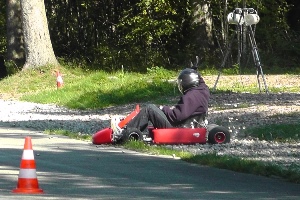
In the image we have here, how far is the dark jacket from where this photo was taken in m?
16.1

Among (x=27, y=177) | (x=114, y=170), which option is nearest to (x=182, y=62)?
(x=114, y=170)

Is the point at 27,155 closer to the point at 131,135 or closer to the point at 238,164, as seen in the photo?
the point at 238,164

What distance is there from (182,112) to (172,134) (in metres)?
0.44

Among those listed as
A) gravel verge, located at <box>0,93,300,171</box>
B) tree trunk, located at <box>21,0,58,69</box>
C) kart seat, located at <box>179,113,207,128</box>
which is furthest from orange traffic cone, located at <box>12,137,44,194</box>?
tree trunk, located at <box>21,0,58,69</box>

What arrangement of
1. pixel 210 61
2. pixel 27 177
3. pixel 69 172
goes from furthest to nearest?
pixel 210 61
pixel 69 172
pixel 27 177

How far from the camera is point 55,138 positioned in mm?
17828

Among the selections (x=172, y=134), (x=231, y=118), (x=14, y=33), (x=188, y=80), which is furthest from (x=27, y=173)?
(x=14, y=33)

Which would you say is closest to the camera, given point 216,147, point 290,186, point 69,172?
point 290,186

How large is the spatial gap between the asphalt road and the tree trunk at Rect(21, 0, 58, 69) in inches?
752

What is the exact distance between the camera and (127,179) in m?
12.0

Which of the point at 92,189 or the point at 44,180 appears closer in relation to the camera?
the point at 92,189

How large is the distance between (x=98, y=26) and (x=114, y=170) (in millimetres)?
31662

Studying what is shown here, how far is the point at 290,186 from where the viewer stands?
38.3ft

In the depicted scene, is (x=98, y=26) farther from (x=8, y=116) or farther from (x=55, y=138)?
(x=55, y=138)
